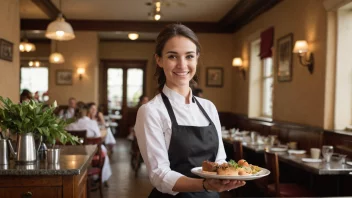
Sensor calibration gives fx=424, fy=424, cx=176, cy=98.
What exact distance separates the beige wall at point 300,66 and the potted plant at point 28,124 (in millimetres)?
3875

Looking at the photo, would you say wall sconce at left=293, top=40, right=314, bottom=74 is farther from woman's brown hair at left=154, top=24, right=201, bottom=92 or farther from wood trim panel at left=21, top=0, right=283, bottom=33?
woman's brown hair at left=154, top=24, right=201, bottom=92

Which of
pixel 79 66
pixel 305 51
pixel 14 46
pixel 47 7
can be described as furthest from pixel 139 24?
pixel 305 51

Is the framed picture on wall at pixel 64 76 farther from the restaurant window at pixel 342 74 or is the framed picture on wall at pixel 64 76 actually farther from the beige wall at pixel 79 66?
the restaurant window at pixel 342 74

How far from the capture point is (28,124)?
308cm

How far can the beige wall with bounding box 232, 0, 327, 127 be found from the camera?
5.81 meters

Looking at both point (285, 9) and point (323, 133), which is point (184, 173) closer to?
point (323, 133)

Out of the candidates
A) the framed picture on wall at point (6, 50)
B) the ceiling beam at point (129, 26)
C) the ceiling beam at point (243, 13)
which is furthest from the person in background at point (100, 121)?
the ceiling beam at point (243, 13)

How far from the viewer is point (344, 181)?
498 centimetres

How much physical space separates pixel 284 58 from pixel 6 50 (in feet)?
14.9

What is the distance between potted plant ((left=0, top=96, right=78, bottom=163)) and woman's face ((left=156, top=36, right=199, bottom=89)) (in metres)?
1.74

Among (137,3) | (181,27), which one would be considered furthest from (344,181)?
(137,3)

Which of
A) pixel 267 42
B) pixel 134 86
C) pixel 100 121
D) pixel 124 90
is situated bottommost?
pixel 100 121

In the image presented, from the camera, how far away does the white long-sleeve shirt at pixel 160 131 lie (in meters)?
1.52

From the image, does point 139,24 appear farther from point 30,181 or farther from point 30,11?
point 30,181
